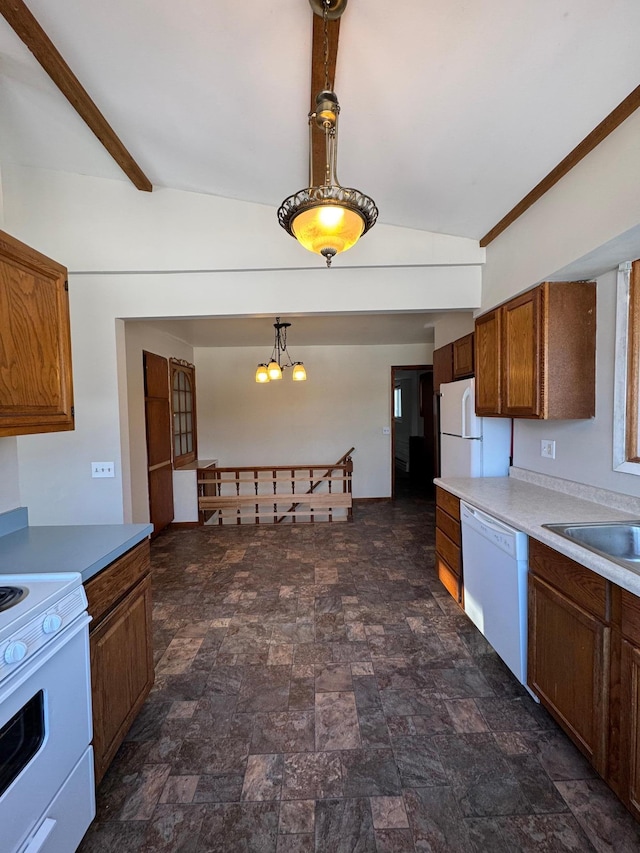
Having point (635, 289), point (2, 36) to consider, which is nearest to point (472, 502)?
point (635, 289)

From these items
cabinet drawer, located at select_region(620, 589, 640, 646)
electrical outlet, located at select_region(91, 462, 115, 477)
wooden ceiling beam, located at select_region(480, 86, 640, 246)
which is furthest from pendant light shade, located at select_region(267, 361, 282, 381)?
cabinet drawer, located at select_region(620, 589, 640, 646)

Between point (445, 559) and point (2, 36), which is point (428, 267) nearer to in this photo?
point (445, 559)

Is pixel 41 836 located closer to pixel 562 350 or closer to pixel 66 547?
pixel 66 547

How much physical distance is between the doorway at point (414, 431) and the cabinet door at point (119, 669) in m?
4.46

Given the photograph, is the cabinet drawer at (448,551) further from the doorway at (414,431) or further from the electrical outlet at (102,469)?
the doorway at (414,431)

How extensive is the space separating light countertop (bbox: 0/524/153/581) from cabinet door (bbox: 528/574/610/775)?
181 cm

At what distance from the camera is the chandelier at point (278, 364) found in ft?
14.6

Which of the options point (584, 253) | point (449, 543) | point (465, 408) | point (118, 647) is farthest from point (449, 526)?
point (118, 647)

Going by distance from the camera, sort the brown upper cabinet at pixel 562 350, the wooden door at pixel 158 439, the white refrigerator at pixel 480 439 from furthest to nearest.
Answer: the wooden door at pixel 158 439, the white refrigerator at pixel 480 439, the brown upper cabinet at pixel 562 350

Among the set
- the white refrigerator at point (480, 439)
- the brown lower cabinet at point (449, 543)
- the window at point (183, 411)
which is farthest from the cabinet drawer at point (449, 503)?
the window at point (183, 411)

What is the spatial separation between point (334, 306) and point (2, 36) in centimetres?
206

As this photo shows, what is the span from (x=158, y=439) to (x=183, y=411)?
3.75ft

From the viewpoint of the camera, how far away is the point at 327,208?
127cm

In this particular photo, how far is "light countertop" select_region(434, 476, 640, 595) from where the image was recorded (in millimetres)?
1272
